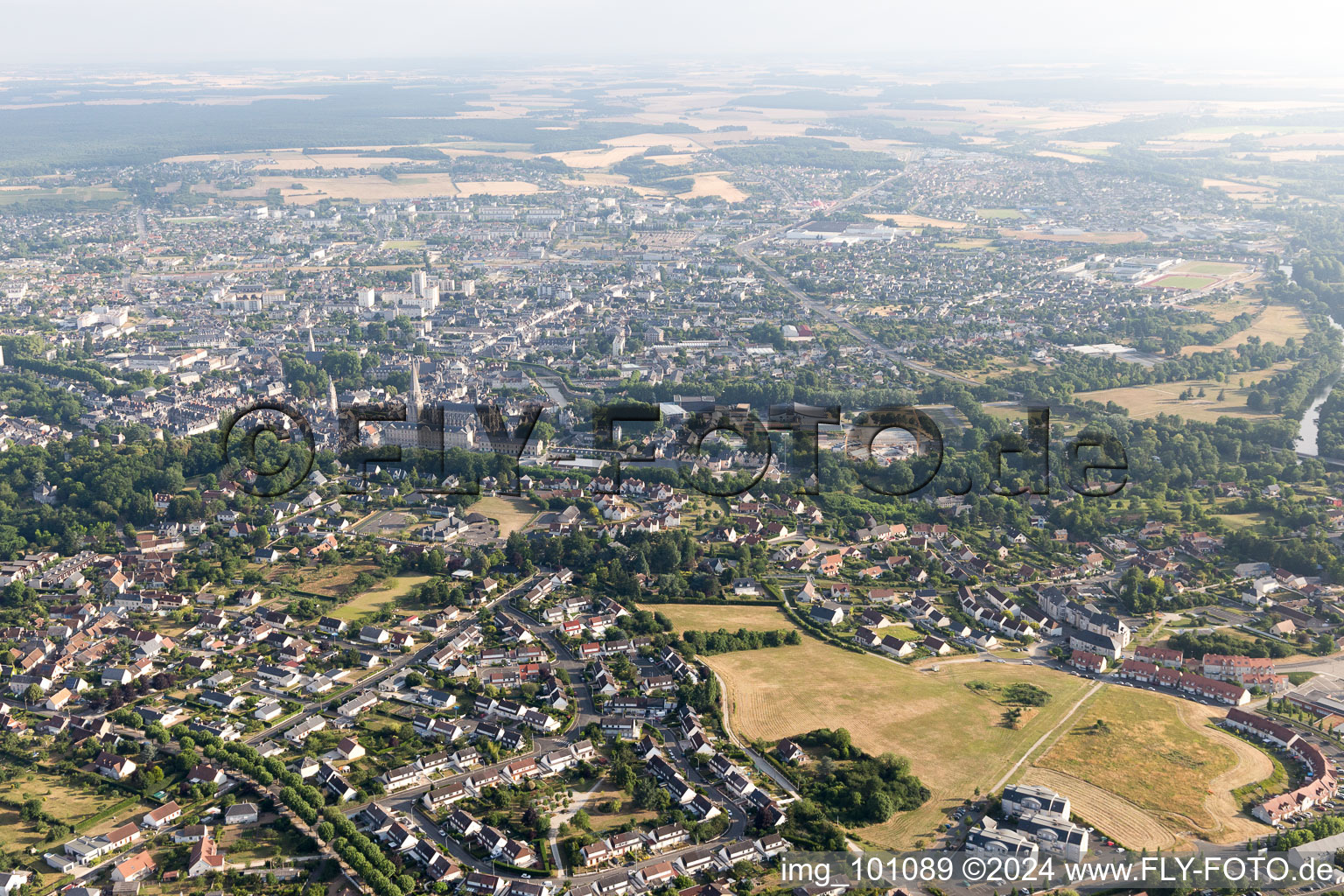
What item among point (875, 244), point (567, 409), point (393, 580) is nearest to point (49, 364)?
point (567, 409)

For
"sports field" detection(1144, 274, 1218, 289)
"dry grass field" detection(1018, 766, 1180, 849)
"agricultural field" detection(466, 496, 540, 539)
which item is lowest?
"dry grass field" detection(1018, 766, 1180, 849)

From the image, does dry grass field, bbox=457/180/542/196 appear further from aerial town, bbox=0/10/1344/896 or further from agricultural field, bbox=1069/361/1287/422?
agricultural field, bbox=1069/361/1287/422

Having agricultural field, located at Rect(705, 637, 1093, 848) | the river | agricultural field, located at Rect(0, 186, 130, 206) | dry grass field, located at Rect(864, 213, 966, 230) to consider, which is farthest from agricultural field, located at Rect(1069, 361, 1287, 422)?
agricultural field, located at Rect(0, 186, 130, 206)

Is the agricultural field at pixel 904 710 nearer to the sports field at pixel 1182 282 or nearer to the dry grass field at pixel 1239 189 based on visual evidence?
the sports field at pixel 1182 282

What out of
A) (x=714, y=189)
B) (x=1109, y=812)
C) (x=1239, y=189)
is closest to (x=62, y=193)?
(x=714, y=189)

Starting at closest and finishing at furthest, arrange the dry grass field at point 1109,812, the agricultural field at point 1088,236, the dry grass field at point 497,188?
the dry grass field at point 1109,812 < the agricultural field at point 1088,236 < the dry grass field at point 497,188

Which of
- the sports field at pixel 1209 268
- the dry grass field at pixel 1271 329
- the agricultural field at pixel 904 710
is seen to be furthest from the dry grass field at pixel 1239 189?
the agricultural field at pixel 904 710

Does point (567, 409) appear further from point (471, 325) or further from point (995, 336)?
point (995, 336)
